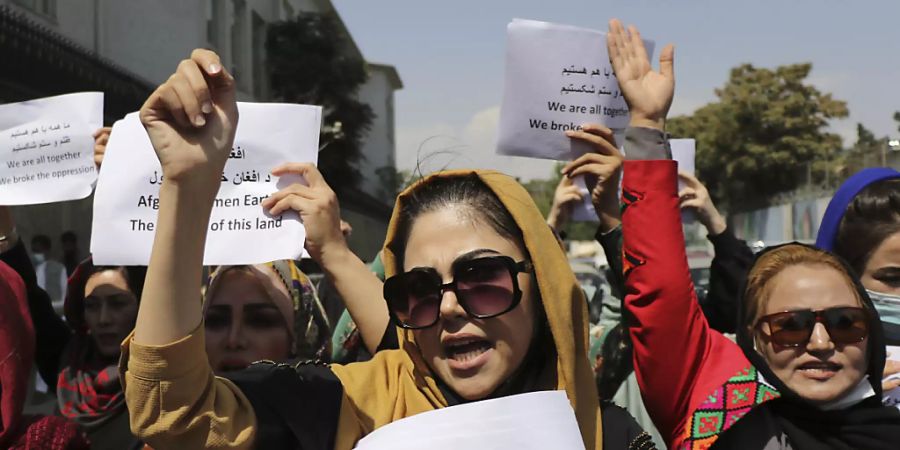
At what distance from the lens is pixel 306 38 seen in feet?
91.8

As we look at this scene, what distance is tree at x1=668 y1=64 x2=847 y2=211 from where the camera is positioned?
29.7 metres

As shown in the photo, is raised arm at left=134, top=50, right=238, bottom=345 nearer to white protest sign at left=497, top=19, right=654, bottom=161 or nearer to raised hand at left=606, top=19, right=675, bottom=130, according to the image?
raised hand at left=606, top=19, right=675, bottom=130

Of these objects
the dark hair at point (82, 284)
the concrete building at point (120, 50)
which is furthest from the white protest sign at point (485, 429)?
the concrete building at point (120, 50)

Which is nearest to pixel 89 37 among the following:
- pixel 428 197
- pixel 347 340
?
pixel 347 340

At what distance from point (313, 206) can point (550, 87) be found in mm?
960

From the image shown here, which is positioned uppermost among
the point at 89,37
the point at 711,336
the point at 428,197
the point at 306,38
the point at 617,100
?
the point at 306,38

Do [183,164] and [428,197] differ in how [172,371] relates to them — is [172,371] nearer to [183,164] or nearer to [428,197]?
Result: [183,164]

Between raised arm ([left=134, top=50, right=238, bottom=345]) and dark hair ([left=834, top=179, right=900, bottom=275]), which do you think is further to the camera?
dark hair ([left=834, top=179, right=900, bottom=275])

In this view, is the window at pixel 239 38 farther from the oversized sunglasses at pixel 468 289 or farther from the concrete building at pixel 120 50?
the oversized sunglasses at pixel 468 289

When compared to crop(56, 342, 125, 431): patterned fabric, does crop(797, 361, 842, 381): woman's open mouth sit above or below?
above

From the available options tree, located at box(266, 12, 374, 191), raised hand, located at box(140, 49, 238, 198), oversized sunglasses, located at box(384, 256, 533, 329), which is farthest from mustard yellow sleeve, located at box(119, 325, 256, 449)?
tree, located at box(266, 12, 374, 191)

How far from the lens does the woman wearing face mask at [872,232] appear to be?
2.29 metres

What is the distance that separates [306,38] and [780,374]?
27.5 meters

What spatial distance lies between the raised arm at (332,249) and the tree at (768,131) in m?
28.5
